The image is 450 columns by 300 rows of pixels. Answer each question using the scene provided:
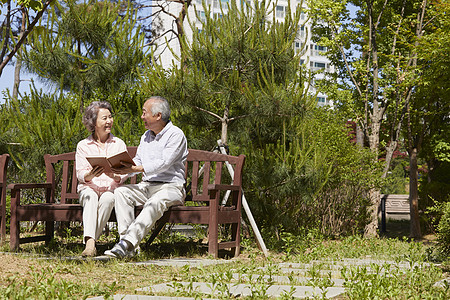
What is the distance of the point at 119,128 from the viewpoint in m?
7.72

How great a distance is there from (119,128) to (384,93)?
904 cm

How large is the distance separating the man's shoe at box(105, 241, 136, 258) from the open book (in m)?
0.71

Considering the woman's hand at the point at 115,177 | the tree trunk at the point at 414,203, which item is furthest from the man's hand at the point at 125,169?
the tree trunk at the point at 414,203

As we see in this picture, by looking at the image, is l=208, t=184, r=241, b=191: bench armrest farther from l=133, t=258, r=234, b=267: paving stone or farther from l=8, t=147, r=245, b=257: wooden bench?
l=133, t=258, r=234, b=267: paving stone

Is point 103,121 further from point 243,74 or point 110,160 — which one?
point 243,74

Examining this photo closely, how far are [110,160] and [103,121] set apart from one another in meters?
1.00

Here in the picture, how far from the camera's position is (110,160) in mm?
5211

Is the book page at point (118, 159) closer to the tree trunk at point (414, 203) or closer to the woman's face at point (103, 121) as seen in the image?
the woman's face at point (103, 121)

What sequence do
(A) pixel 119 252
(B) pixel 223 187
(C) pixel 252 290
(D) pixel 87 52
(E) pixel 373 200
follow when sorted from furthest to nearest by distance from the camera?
(E) pixel 373 200
(D) pixel 87 52
(B) pixel 223 187
(A) pixel 119 252
(C) pixel 252 290

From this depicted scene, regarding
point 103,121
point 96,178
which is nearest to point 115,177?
point 96,178

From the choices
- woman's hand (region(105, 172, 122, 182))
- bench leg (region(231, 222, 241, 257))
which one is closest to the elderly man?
woman's hand (region(105, 172, 122, 182))

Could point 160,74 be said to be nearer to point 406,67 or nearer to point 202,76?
point 202,76

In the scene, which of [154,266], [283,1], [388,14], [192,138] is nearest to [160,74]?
[192,138]

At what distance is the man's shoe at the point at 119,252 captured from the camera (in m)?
4.95
